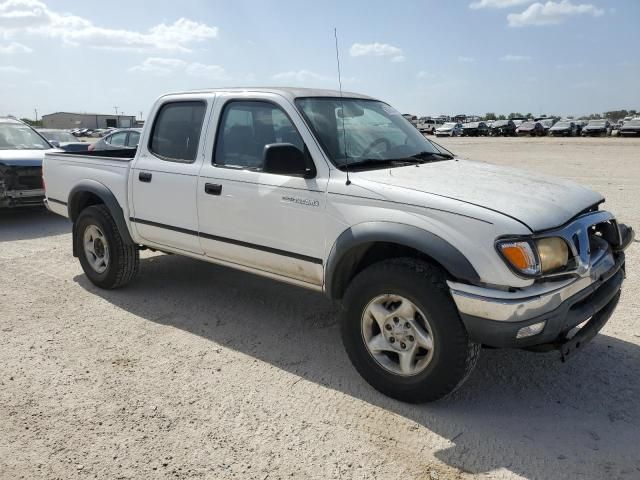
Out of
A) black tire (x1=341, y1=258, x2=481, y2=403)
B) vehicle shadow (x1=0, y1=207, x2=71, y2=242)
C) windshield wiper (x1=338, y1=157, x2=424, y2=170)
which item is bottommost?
black tire (x1=341, y1=258, x2=481, y2=403)

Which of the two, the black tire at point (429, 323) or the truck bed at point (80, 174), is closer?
the black tire at point (429, 323)

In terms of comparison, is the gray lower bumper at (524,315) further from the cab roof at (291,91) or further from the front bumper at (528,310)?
the cab roof at (291,91)

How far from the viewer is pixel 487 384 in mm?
3619

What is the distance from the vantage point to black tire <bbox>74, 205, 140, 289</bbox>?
209 inches

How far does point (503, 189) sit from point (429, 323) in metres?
0.95

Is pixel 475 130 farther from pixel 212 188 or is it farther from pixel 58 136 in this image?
pixel 212 188

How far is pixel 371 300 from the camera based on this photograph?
3387 millimetres

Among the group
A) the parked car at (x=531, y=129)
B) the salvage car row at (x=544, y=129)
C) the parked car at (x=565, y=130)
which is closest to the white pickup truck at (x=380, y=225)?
the salvage car row at (x=544, y=129)

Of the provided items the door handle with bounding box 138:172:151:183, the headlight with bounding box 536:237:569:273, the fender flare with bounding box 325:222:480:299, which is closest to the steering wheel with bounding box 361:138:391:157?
the fender flare with bounding box 325:222:480:299

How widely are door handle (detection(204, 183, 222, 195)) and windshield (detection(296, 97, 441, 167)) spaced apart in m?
0.88

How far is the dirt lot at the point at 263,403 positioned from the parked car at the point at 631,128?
37941mm

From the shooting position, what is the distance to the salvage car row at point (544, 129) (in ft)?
128

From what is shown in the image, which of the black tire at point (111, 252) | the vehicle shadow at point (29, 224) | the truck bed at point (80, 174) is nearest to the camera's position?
the truck bed at point (80, 174)

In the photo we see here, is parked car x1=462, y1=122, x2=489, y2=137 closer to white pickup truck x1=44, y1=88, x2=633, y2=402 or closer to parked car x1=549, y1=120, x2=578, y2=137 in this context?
parked car x1=549, y1=120, x2=578, y2=137
